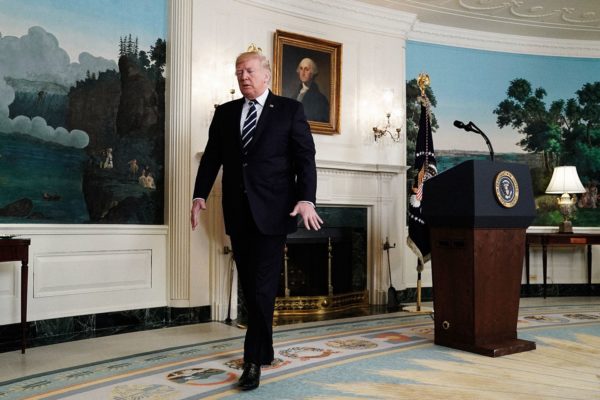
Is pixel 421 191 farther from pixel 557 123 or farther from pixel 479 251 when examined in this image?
pixel 557 123

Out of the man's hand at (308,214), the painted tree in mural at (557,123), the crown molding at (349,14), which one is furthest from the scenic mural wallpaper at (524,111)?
the man's hand at (308,214)

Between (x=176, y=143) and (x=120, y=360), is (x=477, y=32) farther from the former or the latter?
(x=120, y=360)

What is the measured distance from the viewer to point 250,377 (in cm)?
294

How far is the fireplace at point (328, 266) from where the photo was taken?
236 inches

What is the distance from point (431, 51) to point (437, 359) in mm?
4878

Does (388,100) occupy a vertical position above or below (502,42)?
below

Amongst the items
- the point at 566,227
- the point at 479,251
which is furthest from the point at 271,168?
the point at 566,227

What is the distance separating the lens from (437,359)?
12.0 ft

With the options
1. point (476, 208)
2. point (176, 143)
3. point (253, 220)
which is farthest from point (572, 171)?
point (253, 220)

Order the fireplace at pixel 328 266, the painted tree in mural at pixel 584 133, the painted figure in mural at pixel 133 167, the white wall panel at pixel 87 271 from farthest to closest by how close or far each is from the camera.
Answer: the painted tree in mural at pixel 584 133
the fireplace at pixel 328 266
the painted figure in mural at pixel 133 167
the white wall panel at pixel 87 271

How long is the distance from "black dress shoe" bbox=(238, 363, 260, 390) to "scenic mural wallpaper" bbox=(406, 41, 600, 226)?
16.4ft

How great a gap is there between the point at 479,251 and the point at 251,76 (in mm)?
1925

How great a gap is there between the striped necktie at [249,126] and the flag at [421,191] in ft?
10.8

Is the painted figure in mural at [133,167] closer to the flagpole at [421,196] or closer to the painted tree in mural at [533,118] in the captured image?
the flagpole at [421,196]
